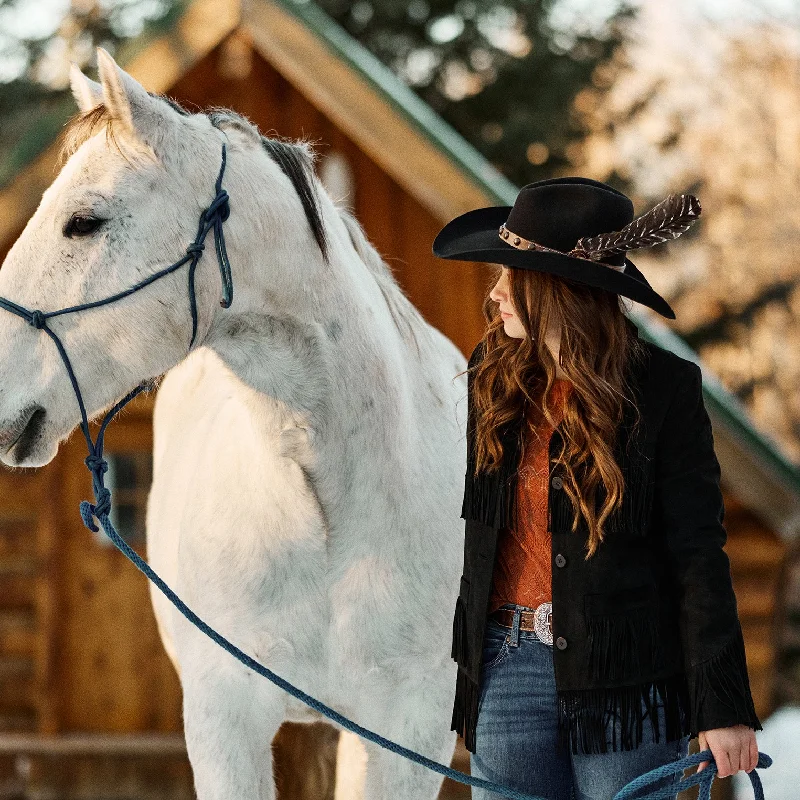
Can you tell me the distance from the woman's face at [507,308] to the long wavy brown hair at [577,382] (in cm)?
1

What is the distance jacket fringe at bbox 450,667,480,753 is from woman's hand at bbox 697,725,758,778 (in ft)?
1.38

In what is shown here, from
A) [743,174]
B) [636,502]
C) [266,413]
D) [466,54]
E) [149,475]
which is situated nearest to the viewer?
[636,502]

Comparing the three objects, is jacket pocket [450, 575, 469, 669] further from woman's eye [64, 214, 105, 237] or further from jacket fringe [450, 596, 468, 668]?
woman's eye [64, 214, 105, 237]

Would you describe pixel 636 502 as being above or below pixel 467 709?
above

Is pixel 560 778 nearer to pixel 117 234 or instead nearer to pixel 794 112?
pixel 117 234

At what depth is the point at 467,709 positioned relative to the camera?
6.20ft

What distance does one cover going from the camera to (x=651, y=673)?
5.60 feet

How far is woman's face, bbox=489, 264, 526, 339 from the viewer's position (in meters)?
1.81

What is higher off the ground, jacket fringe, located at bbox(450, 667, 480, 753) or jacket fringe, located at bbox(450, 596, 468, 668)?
jacket fringe, located at bbox(450, 596, 468, 668)

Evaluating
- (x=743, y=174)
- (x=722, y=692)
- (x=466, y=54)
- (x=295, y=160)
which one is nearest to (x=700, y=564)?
(x=722, y=692)

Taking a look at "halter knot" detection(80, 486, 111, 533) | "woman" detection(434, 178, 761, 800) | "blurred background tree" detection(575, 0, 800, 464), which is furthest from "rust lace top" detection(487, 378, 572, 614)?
"blurred background tree" detection(575, 0, 800, 464)

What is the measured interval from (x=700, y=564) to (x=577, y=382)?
0.36 m

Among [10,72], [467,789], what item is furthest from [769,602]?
[10,72]

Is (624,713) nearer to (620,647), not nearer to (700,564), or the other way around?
(620,647)
